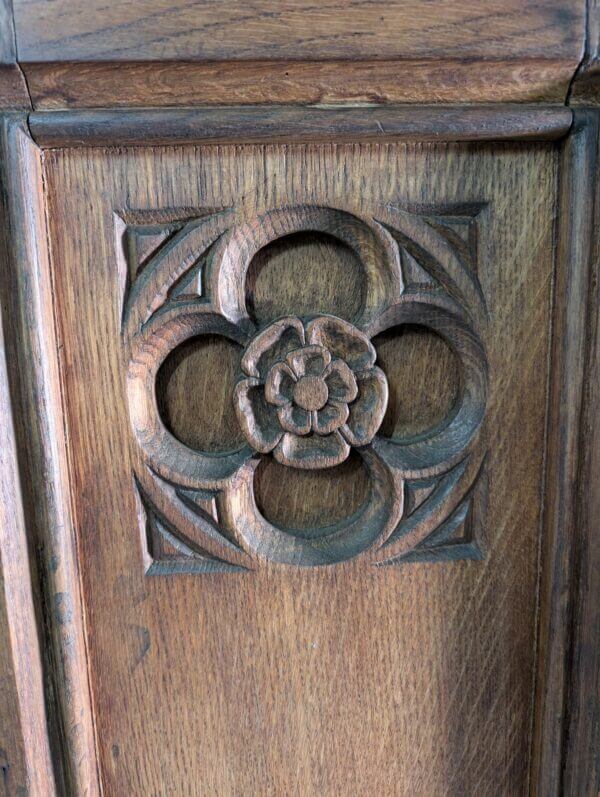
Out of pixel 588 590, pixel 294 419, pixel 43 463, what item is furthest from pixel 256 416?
pixel 588 590

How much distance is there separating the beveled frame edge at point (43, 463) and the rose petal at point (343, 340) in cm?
17

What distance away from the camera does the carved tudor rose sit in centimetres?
43

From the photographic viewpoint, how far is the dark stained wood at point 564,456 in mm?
407

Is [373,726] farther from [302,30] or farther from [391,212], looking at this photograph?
[302,30]

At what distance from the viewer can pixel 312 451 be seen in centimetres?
44

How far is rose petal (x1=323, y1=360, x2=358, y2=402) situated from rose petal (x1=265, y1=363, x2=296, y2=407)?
2 cm

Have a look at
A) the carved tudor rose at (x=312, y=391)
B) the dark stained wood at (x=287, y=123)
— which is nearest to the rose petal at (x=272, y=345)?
the carved tudor rose at (x=312, y=391)

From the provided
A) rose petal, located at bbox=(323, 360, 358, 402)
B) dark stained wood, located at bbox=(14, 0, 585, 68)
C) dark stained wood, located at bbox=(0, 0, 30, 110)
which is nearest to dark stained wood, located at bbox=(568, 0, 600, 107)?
dark stained wood, located at bbox=(14, 0, 585, 68)

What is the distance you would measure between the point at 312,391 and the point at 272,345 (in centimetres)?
4

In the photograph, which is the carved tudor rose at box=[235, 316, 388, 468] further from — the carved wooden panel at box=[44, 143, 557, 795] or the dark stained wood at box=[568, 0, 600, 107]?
the dark stained wood at box=[568, 0, 600, 107]

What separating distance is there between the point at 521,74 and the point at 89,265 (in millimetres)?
292

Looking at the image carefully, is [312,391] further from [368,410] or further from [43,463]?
[43,463]

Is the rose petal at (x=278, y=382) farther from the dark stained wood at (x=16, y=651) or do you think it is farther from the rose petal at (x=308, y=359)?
the dark stained wood at (x=16, y=651)

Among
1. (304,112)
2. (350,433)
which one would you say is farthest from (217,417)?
(304,112)
